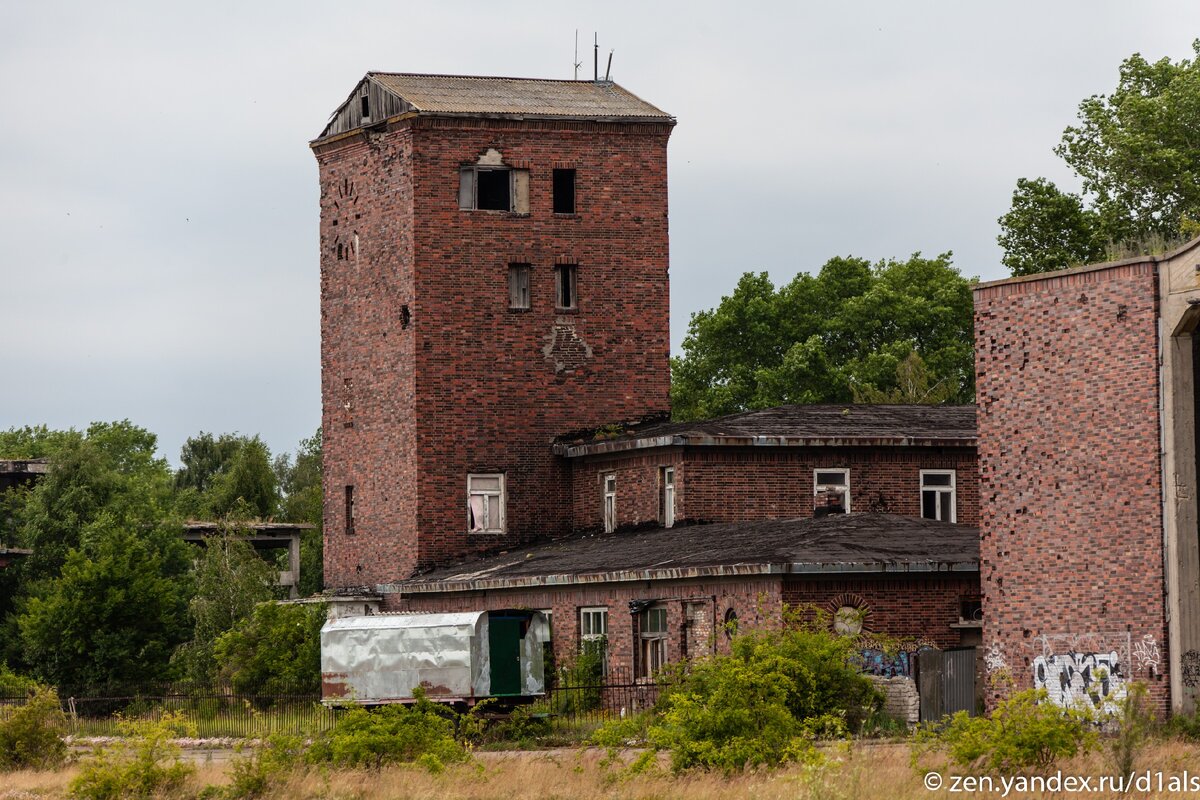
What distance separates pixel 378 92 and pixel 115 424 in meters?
70.5

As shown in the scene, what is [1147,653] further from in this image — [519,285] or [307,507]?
[307,507]

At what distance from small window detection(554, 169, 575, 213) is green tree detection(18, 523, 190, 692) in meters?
14.5

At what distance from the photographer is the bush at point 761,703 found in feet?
101

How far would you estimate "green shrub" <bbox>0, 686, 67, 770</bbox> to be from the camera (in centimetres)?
3706

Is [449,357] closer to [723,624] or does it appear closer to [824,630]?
[723,624]

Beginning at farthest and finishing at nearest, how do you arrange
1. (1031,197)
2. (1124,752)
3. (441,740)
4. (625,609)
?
1. (1031,197)
2. (625,609)
3. (441,740)
4. (1124,752)

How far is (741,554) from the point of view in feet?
140

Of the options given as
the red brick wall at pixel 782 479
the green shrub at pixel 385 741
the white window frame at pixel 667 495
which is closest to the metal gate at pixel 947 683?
the green shrub at pixel 385 741

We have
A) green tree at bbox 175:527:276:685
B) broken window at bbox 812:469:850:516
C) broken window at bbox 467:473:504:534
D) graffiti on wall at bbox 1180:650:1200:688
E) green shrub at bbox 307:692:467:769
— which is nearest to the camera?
green shrub at bbox 307:692:467:769

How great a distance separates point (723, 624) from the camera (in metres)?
43.0

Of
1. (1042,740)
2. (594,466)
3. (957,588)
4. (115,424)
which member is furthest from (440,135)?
(115,424)

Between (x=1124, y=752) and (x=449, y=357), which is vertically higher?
(x=449, y=357)

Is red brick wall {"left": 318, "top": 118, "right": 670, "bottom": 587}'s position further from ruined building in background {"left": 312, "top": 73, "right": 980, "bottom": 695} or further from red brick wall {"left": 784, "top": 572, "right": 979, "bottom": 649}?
red brick wall {"left": 784, "top": 572, "right": 979, "bottom": 649}

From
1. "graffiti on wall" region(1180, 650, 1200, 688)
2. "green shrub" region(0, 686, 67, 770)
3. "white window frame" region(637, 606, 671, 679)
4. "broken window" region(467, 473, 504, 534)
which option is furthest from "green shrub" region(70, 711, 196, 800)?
"broken window" region(467, 473, 504, 534)
